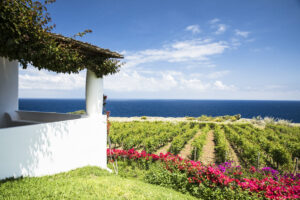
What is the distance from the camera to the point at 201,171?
5125 mm

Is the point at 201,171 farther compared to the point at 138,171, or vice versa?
the point at 138,171

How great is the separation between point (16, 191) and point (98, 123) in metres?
2.86

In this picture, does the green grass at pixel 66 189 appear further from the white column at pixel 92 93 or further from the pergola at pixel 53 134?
the white column at pixel 92 93

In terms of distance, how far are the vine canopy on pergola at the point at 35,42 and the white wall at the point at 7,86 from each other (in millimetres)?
3717

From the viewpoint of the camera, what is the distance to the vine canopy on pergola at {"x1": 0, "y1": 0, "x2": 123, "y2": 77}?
2.75 metres

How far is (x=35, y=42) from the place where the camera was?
3.24 m

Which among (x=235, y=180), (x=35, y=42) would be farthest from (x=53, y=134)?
(x=235, y=180)

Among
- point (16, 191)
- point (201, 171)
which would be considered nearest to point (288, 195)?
point (201, 171)

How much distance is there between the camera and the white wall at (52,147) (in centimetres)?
321

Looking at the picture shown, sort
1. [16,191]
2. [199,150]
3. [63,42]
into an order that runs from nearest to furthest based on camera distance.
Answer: [16,191] < [63,42] < [199,150]

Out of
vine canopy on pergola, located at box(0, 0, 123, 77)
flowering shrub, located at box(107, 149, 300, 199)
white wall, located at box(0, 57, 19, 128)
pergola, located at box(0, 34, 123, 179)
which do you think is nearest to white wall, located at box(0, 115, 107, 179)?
pergola, located at box(0, 34, 123, 179)

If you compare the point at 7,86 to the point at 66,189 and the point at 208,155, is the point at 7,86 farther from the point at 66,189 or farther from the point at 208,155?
the point at 208,155

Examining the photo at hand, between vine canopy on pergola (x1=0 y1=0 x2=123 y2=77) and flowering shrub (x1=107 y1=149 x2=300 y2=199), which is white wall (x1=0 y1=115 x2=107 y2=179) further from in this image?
flowering shrub (x1=107 y1=149 x2=300 y2=199)

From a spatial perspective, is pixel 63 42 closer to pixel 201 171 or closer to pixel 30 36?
pixel 30 36
